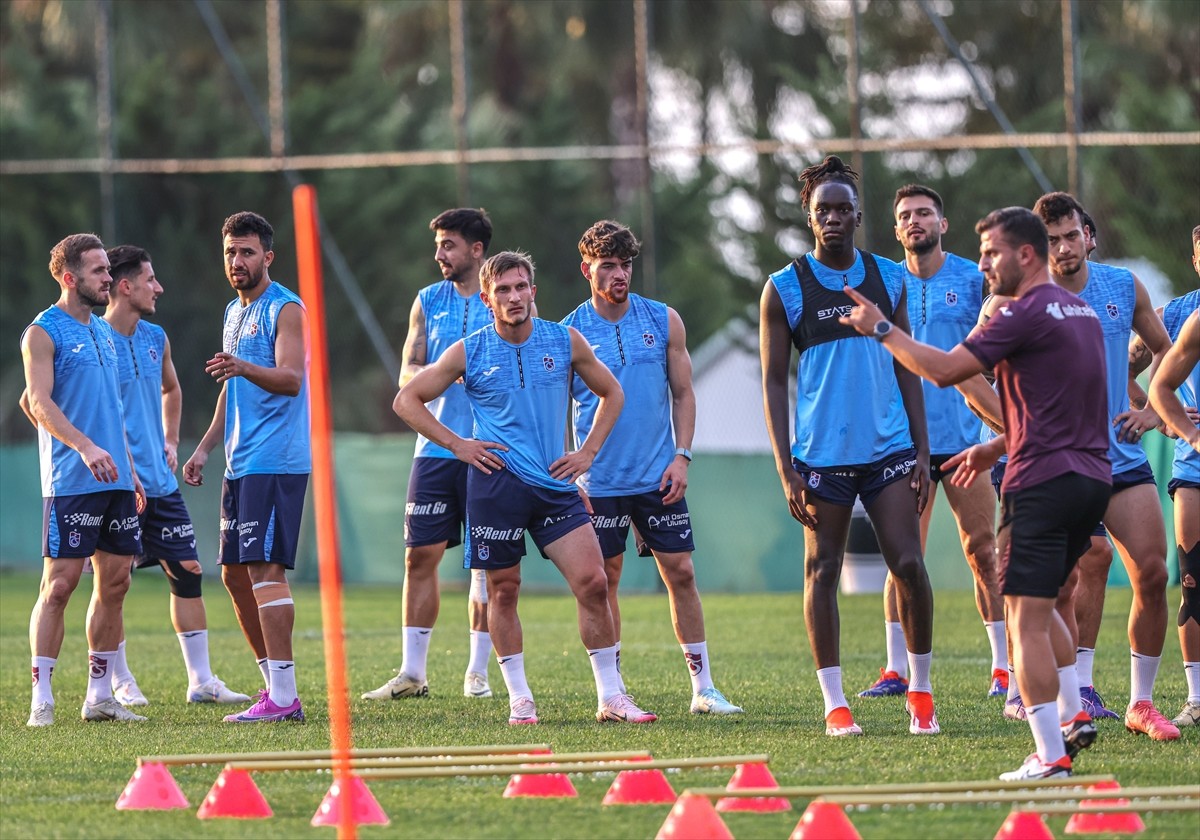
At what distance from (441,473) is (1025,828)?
538 centimetres

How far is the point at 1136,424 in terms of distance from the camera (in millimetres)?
8383

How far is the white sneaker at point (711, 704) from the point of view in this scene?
31.2ft

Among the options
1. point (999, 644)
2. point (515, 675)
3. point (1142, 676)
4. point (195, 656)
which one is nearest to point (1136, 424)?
point (1142, 676)

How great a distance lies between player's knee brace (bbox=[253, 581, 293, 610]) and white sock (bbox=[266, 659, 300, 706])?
0.28 meters

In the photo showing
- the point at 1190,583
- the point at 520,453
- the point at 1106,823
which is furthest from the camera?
the point at 520,453

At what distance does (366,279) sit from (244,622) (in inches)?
864

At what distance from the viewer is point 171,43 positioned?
117ft

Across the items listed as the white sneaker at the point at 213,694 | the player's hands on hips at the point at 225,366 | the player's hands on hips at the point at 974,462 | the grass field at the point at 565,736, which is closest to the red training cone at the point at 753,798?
the grass field at the point at 565,736

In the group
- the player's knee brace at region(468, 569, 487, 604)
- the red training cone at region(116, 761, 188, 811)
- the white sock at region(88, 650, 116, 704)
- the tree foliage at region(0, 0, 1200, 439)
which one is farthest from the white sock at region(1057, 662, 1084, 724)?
the tree foliage at region(0, 0, 1200, 439)

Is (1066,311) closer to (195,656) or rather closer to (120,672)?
(195,656)

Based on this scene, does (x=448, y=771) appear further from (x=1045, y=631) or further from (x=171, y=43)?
(x=171, y=43)

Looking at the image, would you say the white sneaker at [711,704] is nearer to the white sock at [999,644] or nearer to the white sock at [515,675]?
the white sock at [515,675]

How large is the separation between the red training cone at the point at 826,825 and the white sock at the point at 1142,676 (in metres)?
3.15

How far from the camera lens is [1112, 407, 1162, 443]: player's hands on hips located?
8352mm
